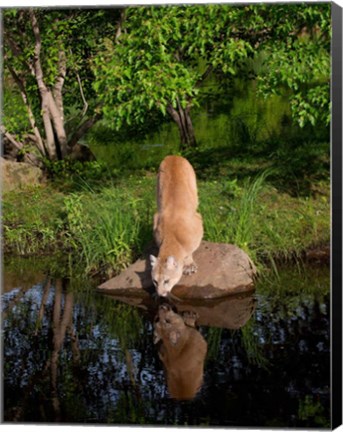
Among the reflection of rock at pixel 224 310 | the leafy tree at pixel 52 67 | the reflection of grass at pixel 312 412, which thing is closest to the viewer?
the reflection of grass at pixel 312 412

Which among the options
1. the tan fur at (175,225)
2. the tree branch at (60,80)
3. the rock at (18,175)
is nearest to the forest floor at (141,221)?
the rock at (18,175)

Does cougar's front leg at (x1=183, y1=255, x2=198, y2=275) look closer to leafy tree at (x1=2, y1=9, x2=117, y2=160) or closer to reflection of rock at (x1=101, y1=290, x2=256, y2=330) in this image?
reflection of rock at (x1=101, y1=290, x2=256, y2=330)

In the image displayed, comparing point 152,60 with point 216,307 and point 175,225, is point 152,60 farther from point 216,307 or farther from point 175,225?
point 216,307

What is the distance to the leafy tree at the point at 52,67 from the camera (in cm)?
1423

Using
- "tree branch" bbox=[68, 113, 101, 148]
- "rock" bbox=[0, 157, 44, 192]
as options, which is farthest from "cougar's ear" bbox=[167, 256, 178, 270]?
"tree branch" bbox=[68, 113, 101, 148]

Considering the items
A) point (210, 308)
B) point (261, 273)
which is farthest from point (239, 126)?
point (210, 308)

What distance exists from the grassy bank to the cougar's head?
1.50 m

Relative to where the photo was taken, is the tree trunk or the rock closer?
the rock

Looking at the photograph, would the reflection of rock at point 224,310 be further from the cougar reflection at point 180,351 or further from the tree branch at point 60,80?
the tree branch at point 60,80

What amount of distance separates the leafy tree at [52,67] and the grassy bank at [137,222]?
5.96ft

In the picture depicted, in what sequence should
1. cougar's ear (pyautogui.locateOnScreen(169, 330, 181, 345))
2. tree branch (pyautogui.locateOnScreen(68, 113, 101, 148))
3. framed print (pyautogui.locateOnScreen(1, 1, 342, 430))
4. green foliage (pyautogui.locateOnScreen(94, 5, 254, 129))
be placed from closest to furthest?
framed print (pyautogui.locateOnScreen(1, 1, 342, 430)), cougar's ear (pyautogui.locateOnScreen(169, 330, 181, 345)), green foliage (pyautogui.locateOnScreen(94, 5, 254, 129)), tree branch (pyautogui.locateOnScreen(68, 113, 101, 148))

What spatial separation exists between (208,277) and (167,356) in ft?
6.33

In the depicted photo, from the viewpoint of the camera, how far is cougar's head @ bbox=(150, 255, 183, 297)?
1011 cm

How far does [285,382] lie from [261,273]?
131 inches
